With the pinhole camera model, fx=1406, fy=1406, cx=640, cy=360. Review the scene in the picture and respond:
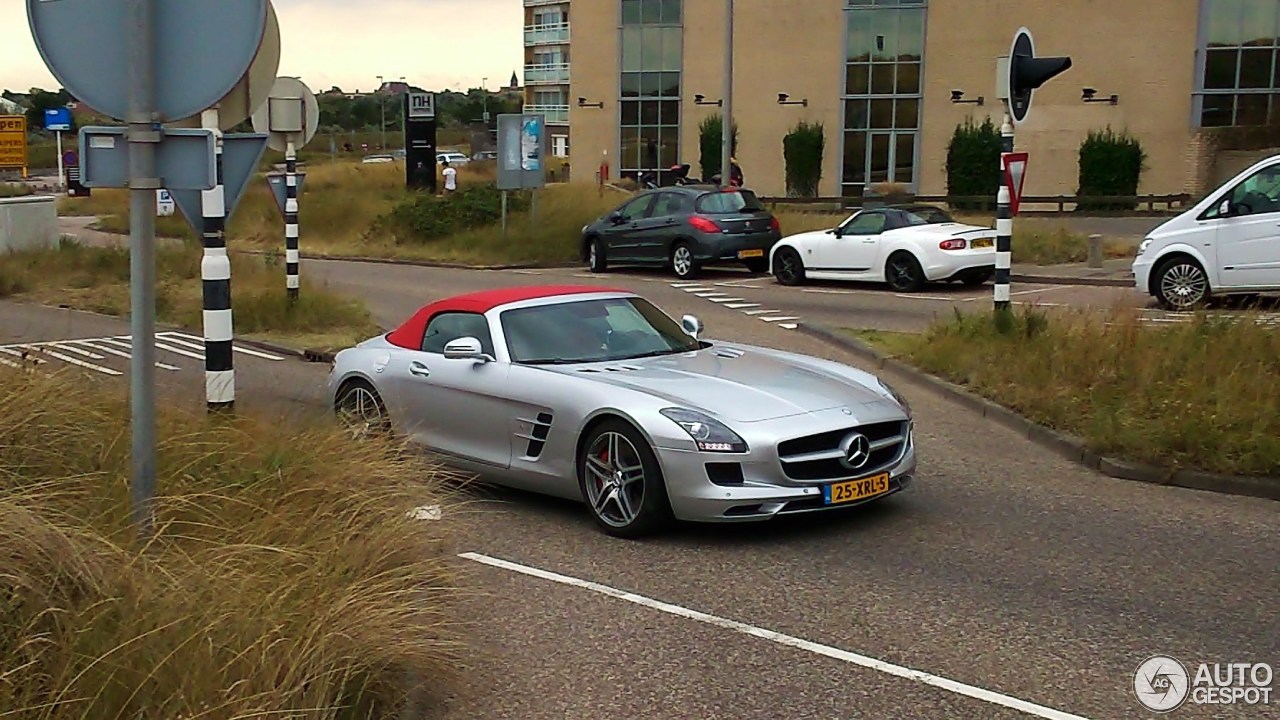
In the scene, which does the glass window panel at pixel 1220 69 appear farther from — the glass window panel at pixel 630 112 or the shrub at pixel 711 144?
the glass window panel at pixel 630 112

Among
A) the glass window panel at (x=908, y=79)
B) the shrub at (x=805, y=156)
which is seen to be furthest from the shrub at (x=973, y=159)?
the shrub at (x=805, y=156)

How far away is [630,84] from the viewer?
192 feet

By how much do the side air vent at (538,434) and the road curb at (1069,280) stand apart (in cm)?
1500

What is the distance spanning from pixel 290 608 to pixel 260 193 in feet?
124

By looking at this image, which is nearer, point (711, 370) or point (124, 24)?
point (124, 24)

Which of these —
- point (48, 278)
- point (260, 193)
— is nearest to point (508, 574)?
point (48, 278)

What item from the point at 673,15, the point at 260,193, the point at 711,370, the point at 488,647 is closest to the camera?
the point at 488,647

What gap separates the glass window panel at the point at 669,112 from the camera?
2261 inches

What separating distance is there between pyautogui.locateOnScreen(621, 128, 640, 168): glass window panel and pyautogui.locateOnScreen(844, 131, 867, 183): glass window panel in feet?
32.1

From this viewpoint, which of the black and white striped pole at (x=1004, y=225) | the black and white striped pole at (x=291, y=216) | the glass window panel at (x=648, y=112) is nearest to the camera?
the black and white striped pole at (x=1004, y=225)

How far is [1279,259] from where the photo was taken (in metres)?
15.8

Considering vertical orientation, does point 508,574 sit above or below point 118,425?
below

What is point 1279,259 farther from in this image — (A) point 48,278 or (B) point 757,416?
(A) point 48,278

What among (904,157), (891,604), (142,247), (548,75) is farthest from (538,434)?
(548,75)
